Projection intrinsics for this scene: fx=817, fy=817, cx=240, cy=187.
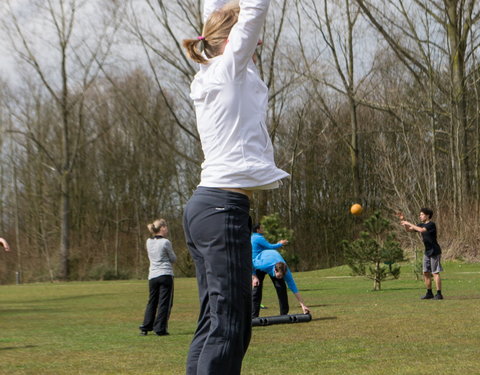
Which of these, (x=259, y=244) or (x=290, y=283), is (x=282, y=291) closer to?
(x=290, y=283)

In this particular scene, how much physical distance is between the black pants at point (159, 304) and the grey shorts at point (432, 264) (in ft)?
A: 20.8

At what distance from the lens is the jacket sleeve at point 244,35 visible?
11.3 ft

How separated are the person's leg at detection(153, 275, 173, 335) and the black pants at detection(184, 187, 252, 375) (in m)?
8.26

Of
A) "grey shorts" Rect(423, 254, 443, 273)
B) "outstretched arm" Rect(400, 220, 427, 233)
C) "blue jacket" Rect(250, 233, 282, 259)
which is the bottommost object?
"grey shorts" Rect(423, 254, 443, 273)

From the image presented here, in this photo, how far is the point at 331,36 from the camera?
46938 mm

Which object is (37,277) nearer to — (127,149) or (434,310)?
(127,149)

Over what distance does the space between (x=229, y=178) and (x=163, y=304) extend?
859cm

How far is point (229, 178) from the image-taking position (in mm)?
3574

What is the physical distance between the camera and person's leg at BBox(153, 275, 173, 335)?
11773 millimetres

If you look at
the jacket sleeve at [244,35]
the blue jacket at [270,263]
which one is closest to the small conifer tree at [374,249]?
the blue jacket at [270,263]

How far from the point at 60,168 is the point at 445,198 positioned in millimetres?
22736

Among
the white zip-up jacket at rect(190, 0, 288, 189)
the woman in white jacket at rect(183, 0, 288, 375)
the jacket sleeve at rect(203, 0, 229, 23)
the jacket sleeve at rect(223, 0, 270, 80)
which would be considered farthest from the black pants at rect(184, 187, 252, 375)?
the jacket sleeve at rect(203, 0, 229, 23)

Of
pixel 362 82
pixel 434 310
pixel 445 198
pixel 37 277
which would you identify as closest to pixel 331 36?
pixel 362 82

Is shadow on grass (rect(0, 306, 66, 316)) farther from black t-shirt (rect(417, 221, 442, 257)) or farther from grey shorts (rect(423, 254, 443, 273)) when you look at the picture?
black t-shirt (rect(417, 221, 442, 257))
